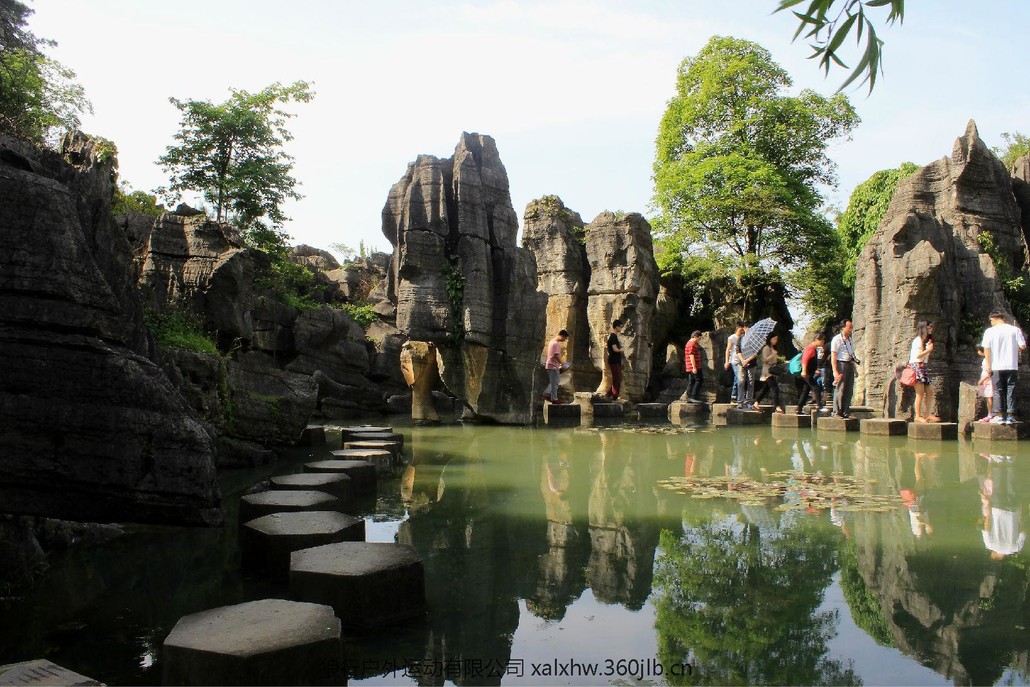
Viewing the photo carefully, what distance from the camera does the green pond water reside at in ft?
10.8

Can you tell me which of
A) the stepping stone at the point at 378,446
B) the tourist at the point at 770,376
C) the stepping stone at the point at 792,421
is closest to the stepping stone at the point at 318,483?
the stepping stone at the point at 378,446

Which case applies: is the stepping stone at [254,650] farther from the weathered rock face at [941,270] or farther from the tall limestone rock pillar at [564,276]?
the tall limestone rock pillar at [564,276]

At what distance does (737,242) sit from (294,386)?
22.2 metres

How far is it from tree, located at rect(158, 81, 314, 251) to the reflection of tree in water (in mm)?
19895

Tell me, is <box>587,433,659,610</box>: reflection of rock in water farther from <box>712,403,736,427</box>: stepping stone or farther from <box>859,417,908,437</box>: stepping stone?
<box>712,403,736,427</box>: stepping stone

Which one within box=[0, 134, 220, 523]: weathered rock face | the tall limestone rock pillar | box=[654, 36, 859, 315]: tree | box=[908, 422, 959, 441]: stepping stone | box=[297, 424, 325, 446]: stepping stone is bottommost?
box=[297, 424, 325, 446]: stepping stone

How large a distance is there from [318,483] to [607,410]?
11.7m

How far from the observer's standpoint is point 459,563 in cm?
486

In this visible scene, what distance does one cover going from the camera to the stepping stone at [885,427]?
12.4 meters

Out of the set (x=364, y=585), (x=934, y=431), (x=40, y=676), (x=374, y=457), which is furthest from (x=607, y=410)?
(x=40, y=676)

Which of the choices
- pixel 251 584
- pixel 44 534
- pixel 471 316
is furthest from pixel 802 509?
pixel 471 316

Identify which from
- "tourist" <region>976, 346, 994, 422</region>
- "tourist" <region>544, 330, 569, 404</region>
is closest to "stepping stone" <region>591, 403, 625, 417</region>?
"tourist" <region>544, 330, 569, 404</region>

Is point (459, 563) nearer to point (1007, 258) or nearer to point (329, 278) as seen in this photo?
point (1007, 258)

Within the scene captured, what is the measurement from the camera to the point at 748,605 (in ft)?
12.9
